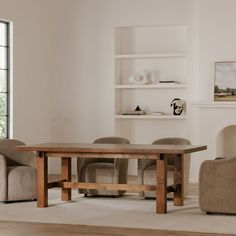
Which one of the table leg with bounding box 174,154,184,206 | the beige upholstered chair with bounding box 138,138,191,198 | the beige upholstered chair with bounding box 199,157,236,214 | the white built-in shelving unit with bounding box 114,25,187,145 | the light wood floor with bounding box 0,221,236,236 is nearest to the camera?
the light wood floor with bounding box 0,221,236,236

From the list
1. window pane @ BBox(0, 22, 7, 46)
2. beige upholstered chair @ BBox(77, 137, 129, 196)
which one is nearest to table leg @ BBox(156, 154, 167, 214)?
beige upholstered chair @ BBox(77, 137, 129, 196)

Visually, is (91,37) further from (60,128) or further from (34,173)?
(34,173)

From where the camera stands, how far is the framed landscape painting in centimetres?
1120

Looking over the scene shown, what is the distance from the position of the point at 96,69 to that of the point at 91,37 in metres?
0.59

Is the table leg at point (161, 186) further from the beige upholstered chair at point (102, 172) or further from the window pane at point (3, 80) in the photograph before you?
the window pane at point (3, 80)

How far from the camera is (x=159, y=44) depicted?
12.2 meters

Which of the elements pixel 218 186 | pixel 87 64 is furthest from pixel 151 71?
pixel 218 186

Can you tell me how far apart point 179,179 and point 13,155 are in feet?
7.42

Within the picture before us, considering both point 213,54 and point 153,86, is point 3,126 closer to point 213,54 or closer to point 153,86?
point 153,86

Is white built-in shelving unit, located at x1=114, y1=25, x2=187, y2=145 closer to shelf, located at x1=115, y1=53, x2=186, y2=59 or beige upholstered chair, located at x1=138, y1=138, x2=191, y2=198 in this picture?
shelf, located at x1=115, y1=53, x2=186, y2=59

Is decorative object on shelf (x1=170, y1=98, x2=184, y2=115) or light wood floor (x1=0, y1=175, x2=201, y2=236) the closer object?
light wood floor (x1=0, y1=175, x2=201, y2=236)

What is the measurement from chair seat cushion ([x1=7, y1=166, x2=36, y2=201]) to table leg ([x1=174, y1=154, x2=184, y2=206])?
5.95ft

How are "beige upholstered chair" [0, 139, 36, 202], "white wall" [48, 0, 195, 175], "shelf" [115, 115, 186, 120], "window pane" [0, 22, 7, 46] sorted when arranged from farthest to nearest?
1. "white wall" [48, 0, 195, 175]
2. "shelf" [115, 115, 186, 120]
3. "window pane" [0, 22, 7, 46]
4. "beige upholstered chair" [0, 139, 36, 202]

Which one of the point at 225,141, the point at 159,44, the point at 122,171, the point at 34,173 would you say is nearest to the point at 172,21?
the point at 159,44
